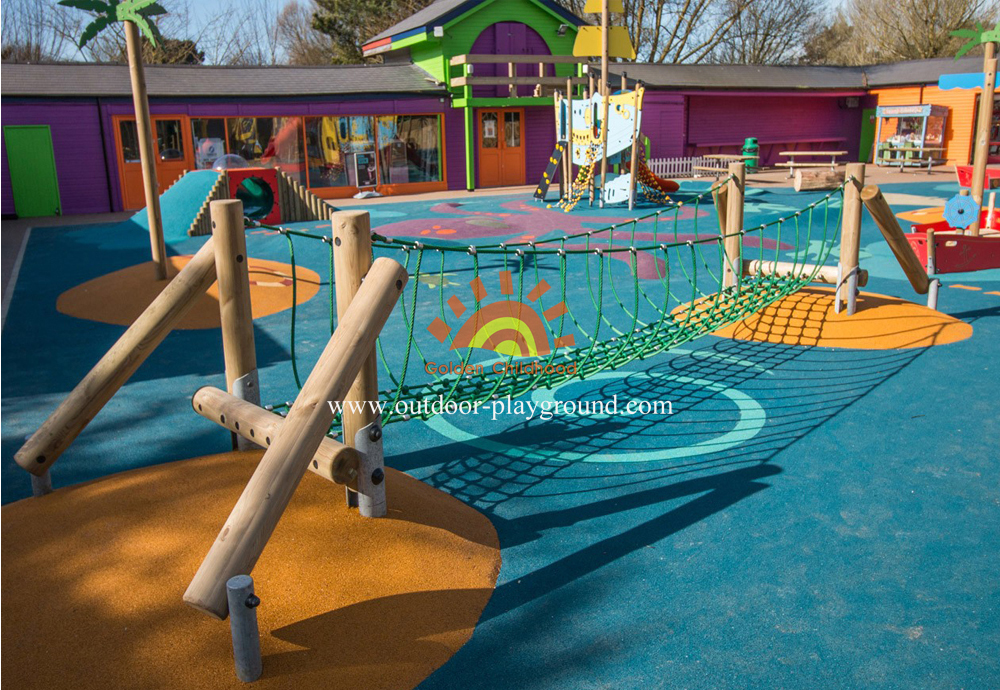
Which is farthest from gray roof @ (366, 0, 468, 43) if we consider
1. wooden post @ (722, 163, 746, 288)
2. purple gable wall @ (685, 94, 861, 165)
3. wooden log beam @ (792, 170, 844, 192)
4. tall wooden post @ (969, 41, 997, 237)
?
wooden post @ (722, 163, 746, 288)

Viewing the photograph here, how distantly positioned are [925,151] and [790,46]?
19886 mm

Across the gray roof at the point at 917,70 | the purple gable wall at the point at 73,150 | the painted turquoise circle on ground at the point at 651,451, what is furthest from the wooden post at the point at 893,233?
the gray roof at the point at 917,70

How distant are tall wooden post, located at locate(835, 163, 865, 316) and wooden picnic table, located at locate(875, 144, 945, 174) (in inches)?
844

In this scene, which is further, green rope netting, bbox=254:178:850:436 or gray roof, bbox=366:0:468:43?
gray roof, bbox=366:0:468:43

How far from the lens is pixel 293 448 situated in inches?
122

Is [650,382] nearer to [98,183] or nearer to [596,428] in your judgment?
[596,428]

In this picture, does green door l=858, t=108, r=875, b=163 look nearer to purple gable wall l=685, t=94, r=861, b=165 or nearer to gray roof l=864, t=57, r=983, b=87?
purple gable wall l=685, t=94, r=861, b=165

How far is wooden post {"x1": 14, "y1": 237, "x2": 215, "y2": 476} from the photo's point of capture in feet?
13.6

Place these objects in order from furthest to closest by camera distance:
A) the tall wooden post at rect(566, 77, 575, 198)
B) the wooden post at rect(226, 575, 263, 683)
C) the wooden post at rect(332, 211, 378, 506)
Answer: the tall wooden post at rect(566, 77, 575, 198) < the wooden post at rect(332, 211, 378, 506) < the wooden post at rect(226, 575, 263, 683)

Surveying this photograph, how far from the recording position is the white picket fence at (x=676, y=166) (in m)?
25.6

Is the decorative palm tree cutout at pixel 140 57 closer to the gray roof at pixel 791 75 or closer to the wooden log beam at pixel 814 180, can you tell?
the wooden log beam at pixel 814 180

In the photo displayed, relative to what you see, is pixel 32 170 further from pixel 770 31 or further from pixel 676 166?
pixel 770 31

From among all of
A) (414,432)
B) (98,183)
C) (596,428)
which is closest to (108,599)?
(414,432)

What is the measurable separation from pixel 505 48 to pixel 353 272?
21.1 meters
